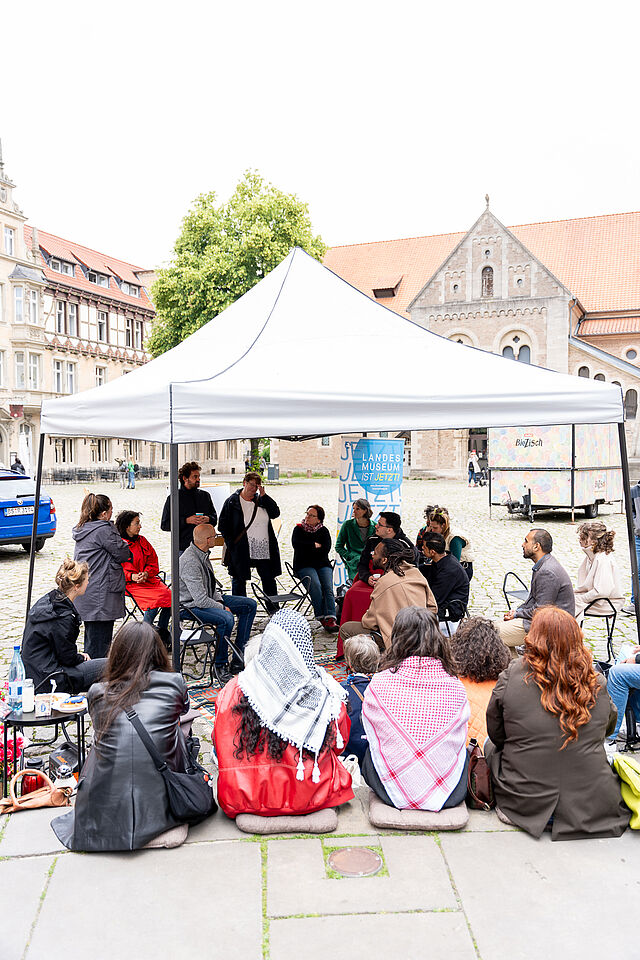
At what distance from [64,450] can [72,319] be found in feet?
28.1

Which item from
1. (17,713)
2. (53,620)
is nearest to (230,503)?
(53,620)

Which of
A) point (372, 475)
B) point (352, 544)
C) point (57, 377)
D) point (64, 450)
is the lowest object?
point (352, 544)

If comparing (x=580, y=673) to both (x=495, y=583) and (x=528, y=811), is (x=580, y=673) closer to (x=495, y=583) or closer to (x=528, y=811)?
(x=528, y=811)

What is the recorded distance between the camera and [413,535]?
17.2 m

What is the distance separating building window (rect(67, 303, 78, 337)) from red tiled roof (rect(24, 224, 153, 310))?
1.19 metres

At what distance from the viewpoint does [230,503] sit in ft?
27.5

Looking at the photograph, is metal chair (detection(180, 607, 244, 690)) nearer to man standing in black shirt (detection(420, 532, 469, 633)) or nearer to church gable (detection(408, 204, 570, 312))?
man standing in black shirt (detection(420, 532, 469, 633))

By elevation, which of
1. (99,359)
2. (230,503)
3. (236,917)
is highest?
(99,359)

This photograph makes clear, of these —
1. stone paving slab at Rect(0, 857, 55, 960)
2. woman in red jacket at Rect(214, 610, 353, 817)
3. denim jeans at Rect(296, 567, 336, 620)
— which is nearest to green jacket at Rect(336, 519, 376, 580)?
denim jeans at Rect(296, 567, 336, 620)

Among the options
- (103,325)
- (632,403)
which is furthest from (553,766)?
(103,325)

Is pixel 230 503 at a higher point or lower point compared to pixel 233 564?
higher

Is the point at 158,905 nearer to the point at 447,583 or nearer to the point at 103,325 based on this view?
the point at 447,583

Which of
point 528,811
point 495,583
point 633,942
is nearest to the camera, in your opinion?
point 633,942

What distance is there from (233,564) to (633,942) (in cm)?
580
